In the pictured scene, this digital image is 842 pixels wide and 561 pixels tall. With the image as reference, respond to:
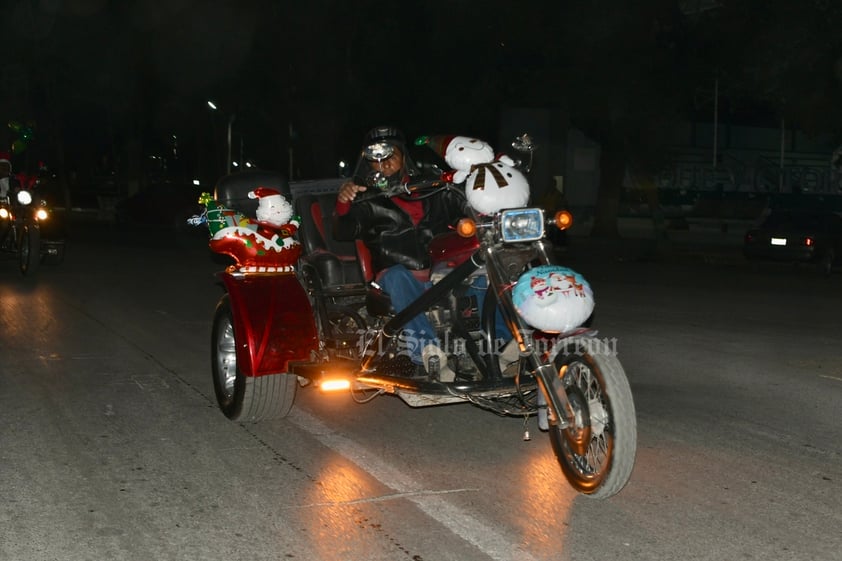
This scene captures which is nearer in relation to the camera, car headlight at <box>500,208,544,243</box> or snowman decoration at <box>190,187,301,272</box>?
car headlight at <box>500,208,544,243</box>

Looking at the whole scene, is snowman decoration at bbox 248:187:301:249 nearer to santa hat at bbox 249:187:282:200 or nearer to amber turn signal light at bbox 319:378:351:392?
santa hat at bbox 249:187:282:200

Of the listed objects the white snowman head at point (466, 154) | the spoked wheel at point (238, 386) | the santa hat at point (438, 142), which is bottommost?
the spoked wheel at point (238, 386)

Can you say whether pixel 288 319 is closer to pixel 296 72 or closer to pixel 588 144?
pixel 296 72

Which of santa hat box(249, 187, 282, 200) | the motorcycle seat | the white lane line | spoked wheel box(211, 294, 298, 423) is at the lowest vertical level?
the white lane line

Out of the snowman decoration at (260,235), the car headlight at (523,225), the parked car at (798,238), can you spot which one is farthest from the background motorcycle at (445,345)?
the parked car at (798,238)

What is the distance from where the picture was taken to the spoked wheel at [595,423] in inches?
208

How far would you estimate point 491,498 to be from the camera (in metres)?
5.87

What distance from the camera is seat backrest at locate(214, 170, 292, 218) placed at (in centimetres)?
820

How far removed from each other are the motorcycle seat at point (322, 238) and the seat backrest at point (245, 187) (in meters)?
0.16

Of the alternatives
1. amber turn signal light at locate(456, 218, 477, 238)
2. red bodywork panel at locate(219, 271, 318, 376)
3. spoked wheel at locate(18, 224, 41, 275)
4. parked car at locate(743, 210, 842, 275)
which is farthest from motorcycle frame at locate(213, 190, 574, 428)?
parked car at locate(743, 210, 842, 275)

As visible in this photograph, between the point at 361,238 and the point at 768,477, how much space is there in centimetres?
278

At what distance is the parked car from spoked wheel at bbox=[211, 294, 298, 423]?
1770 cm

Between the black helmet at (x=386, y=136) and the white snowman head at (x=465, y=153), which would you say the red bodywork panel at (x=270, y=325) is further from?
the white snowman head at (x=465, y=153)

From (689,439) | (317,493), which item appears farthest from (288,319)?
(689,439)
